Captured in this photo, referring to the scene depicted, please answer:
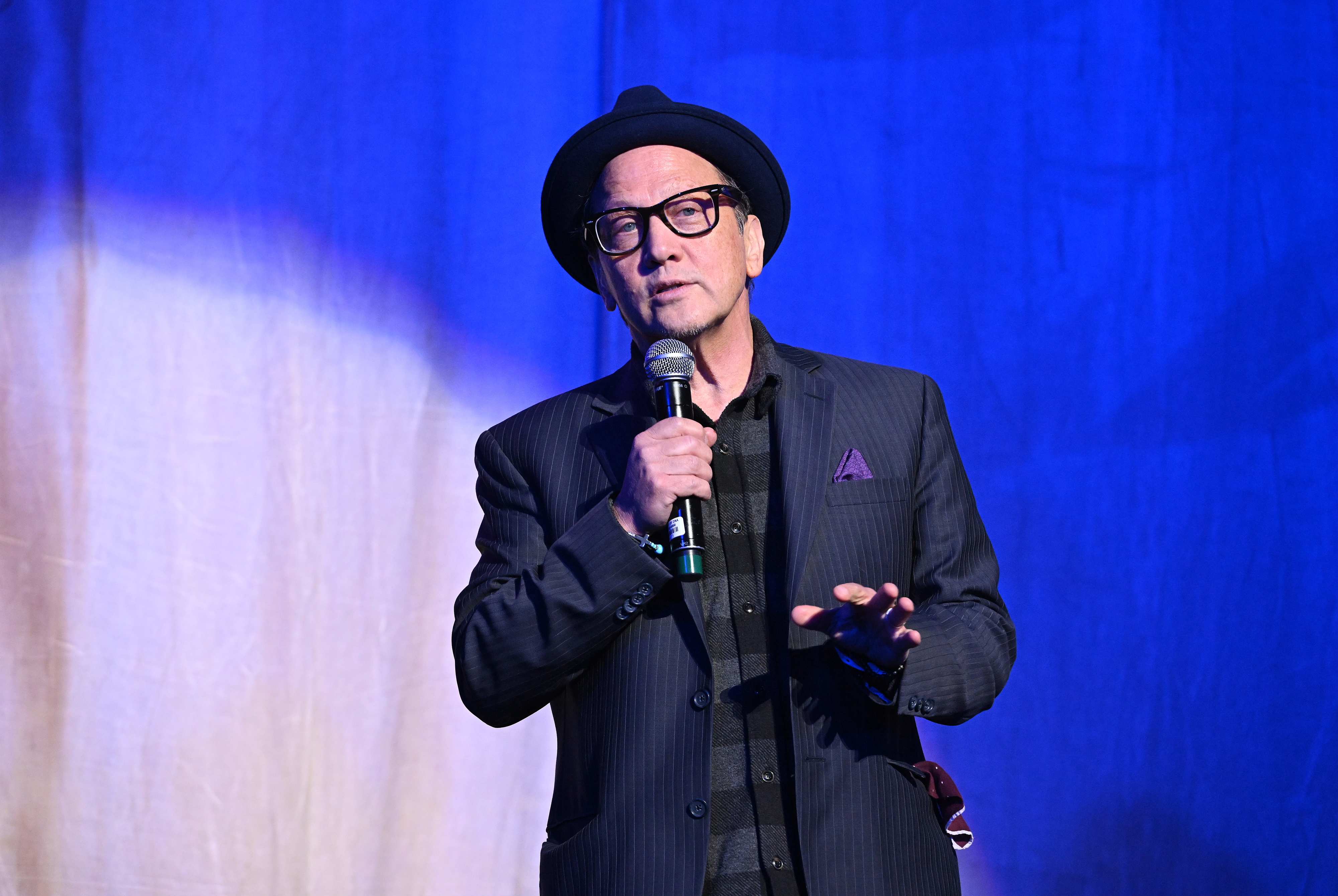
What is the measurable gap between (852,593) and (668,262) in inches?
27.3

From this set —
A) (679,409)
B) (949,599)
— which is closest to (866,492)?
(949,599)

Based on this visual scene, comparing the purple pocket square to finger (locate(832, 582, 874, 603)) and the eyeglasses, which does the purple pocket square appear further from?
the eyeglasses

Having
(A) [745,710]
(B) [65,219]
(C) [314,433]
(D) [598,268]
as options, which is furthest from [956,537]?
(B) [65,219]

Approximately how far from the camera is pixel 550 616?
61.7 inches

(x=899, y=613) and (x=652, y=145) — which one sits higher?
(x=652, y=145)

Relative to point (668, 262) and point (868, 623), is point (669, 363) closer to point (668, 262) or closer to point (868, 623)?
point (668, 262)

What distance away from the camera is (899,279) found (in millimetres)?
2965

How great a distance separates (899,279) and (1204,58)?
0.95m

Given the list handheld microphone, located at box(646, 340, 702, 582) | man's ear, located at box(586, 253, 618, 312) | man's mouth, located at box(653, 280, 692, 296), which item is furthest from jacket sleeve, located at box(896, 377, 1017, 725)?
man's ear, located at box(586, 253, 618, 312)

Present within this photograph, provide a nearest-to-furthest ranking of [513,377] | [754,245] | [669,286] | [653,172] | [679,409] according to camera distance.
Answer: [679,409]
[669,286]
[653,172]
[754,245]
[513,377]

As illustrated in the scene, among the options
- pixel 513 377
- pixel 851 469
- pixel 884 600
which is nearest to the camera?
pixel 884 600

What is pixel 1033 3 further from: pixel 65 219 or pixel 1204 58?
pixel 65 219

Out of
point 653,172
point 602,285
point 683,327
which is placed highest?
point 653,172

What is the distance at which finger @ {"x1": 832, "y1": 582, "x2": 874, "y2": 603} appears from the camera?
136cm
